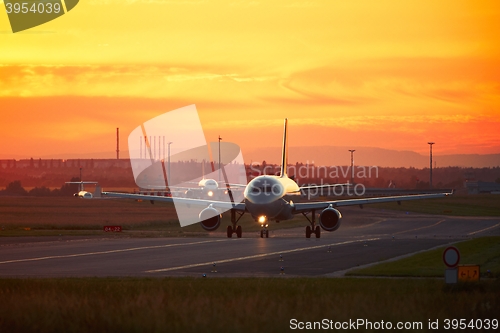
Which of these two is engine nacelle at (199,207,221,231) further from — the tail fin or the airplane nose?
the tail fin

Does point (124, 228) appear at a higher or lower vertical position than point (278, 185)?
lower

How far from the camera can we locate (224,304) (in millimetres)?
20297

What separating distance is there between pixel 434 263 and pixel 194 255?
13.1 m

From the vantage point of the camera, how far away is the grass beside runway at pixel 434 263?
31.3 m

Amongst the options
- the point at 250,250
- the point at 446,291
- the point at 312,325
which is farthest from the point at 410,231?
the point at 312,325

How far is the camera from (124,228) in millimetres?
77562

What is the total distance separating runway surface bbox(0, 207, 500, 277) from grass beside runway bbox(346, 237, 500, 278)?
5.13 ft

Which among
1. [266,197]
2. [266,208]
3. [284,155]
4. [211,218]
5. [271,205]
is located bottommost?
[211,218]

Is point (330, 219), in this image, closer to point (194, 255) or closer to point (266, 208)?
point (266, 208)

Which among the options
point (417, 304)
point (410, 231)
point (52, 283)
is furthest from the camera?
point (410, 231)

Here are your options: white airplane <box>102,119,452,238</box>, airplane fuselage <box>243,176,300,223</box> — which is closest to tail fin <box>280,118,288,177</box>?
white airplane <box>102,119,452,238</box>

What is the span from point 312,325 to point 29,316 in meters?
6.41

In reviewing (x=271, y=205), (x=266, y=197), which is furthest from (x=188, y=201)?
(x=266, y=197)

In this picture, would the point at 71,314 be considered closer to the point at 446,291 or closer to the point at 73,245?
the point at 446,291
